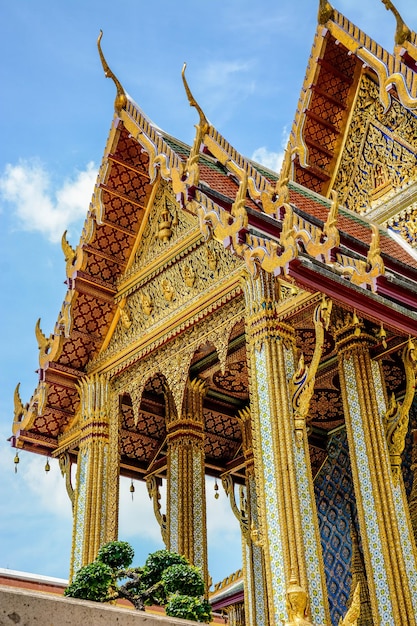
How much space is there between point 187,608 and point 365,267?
108 inches

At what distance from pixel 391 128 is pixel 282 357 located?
348 centimetres

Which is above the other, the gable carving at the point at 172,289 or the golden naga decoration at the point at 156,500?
the gable carving at the point at 172,289

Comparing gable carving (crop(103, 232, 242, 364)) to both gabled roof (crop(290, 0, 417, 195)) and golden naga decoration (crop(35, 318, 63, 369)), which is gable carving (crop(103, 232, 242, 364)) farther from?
gabled roof (crop(290, 0, 417, 195))

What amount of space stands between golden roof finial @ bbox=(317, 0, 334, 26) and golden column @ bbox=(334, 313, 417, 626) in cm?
374

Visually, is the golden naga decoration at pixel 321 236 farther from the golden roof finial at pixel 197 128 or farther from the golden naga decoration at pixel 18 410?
the golden naga decoration at pixel 18 410

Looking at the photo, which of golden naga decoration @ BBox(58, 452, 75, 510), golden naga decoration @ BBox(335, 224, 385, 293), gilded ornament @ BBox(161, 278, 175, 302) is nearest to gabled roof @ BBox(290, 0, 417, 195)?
gilded ornament @ BBox(161, 278, 175, 302)

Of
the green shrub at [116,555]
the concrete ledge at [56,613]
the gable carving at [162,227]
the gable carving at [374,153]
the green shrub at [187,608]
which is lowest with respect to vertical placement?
the concrete ledge at [56,613]

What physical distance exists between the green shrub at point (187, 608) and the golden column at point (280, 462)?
2.71 ft

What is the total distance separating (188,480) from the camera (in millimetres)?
10195

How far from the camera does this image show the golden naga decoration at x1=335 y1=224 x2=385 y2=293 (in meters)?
6.92

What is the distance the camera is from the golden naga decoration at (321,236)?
23.6 ft

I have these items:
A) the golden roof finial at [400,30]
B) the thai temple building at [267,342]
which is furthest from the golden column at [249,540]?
the golden roof finial at [400,30]

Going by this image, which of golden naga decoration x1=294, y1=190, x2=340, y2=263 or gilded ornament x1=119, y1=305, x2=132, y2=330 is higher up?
gilded ornament x1=119, y1=305, x2=132, y2=330

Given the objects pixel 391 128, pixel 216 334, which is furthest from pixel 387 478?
pixel 391 128
